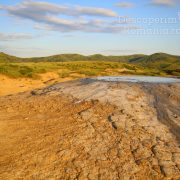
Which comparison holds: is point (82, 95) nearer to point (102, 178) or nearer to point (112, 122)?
point (112, 122)

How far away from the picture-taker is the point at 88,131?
24.3ft

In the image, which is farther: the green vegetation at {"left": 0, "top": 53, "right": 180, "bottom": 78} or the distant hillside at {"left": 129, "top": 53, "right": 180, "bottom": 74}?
the distant hillside at {"left": 129, "top": 53, "right": 180, "bottom": 74}

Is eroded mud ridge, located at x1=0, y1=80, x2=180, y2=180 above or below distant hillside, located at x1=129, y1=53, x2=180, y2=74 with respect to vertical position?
above

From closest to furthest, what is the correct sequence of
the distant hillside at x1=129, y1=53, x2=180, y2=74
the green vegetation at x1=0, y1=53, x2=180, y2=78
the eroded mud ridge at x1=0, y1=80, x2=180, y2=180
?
the eroded mud ridge at x1=0, y1=80, x2=180, y2=180 < the green vegetation at x1=0, y1=53, x2=180, y2=78 < the distant hillside at x1=129, y1=53, x2=180, y2=74

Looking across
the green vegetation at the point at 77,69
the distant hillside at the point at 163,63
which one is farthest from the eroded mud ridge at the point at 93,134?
the distant hillside at the point at 163,63

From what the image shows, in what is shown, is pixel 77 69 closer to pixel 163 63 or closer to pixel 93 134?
pixel 93 134

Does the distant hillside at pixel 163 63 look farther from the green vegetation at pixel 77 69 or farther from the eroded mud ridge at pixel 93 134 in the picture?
the eroded mud ridge at pixel 93 134

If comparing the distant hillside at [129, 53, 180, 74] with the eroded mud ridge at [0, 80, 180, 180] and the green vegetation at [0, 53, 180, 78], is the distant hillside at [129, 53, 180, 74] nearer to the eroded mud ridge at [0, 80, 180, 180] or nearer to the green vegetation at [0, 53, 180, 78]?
the green vegetation at [0, 53, 180, 78]

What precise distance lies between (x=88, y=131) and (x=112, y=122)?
838 mm

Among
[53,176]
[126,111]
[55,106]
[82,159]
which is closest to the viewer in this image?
[53,176]

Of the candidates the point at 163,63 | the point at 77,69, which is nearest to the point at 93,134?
the point at 77,69

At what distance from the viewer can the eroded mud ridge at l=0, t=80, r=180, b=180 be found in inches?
229

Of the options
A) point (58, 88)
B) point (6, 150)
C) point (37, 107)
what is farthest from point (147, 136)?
point (58, 88)

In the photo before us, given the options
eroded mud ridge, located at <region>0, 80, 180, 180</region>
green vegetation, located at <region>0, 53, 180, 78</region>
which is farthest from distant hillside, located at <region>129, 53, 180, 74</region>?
eroded mud ridge, located at <region>0, 80, 180, 180</region>
